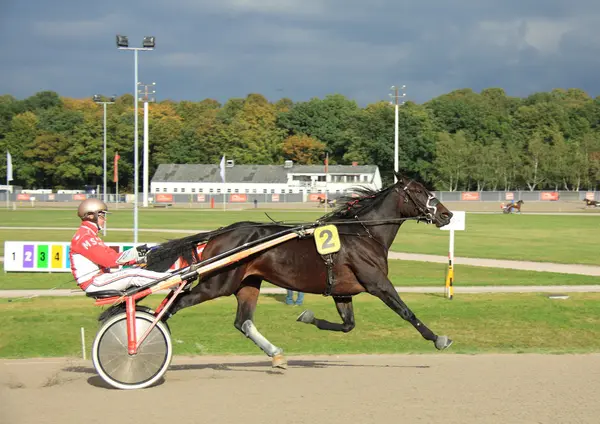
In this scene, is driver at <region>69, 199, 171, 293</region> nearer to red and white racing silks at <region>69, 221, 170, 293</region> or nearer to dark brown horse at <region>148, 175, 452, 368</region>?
red and white racing silks at <region>69, 221, 170, 293</region>

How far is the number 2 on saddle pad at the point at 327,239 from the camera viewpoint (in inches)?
317

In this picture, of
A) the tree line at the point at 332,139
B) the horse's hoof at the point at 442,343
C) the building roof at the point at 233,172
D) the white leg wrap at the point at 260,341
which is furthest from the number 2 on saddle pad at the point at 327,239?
the building roof at the point at 233,172

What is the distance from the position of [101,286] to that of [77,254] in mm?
381

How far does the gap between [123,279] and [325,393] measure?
221 cm

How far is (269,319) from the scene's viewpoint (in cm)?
Result: 1261

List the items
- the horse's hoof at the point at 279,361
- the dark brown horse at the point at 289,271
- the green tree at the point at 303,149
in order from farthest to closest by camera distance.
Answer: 1. the green tree at the point at 303,149
2. the dark brown horse at the point at 289,271
3. the horse's hoof at the point at 279,361

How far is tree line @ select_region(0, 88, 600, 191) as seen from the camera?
93.3m

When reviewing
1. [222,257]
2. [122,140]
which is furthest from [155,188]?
[222,257]

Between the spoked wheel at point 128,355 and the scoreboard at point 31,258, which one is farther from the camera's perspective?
the scoreboard at point 31,258

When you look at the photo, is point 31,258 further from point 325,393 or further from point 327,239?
point 325,393

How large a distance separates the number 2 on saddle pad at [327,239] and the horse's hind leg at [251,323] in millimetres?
811

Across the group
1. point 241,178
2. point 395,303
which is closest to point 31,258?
point 395,303

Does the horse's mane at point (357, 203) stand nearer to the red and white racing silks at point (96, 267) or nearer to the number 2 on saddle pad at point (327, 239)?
the number 2 on saddle pad at point (327, 239)

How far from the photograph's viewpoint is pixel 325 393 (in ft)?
23.1
